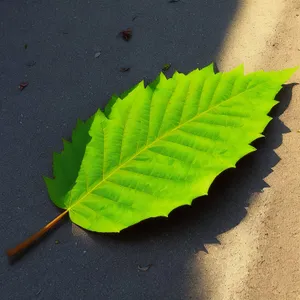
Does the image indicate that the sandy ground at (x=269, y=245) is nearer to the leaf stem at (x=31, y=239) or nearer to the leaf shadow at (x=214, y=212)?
the leaf shadow at (x=214, y=212)

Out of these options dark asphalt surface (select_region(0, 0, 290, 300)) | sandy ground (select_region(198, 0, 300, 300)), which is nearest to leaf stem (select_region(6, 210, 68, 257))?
dark asphalt surface (select_region(0, 0, 290, 300))

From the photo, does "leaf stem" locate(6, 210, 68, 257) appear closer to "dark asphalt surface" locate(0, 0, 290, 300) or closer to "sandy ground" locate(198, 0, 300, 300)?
"dark asphalt surface" locate(0, 0, 290, 300)

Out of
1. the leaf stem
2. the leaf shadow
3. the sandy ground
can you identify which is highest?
the leaf stem

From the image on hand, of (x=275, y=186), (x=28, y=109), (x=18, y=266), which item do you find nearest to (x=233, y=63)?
(x=275, y=186)

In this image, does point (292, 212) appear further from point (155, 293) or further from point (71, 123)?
point (71, 123)

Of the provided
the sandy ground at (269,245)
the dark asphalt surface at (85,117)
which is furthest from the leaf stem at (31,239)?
the sandy ground at (269,245)

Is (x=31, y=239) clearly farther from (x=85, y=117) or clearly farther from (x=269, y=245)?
(x=269, y=245)

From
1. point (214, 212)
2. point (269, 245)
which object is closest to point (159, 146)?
point (214, 212)
